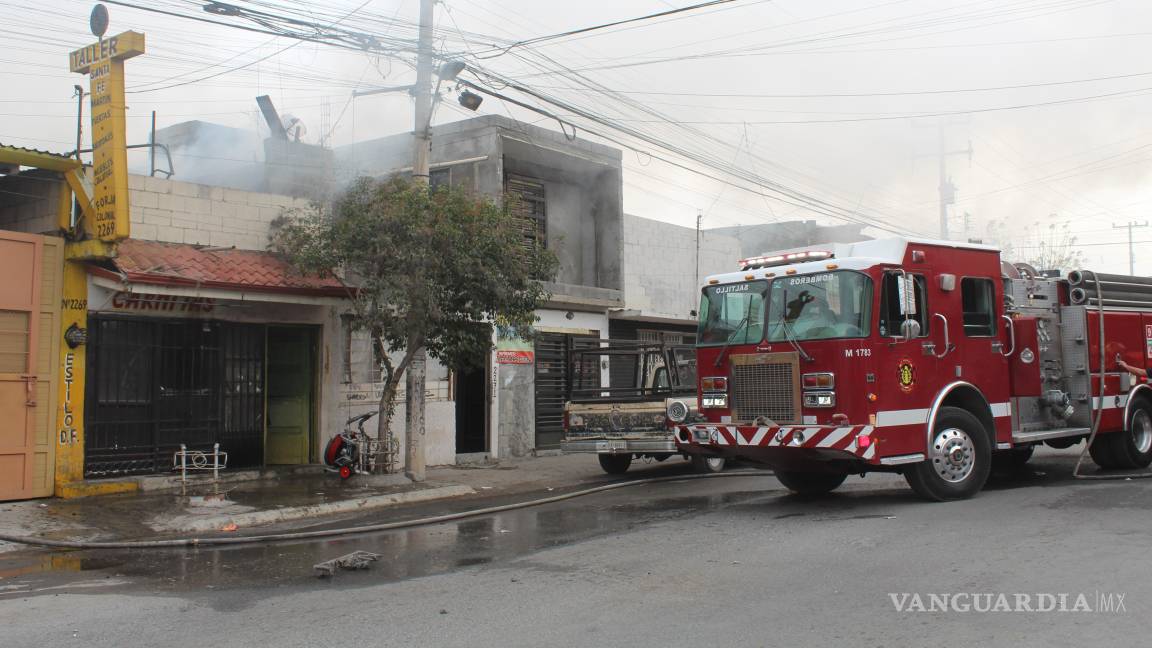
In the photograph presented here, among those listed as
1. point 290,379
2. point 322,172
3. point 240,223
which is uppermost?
point 322,172

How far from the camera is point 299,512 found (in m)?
10.6

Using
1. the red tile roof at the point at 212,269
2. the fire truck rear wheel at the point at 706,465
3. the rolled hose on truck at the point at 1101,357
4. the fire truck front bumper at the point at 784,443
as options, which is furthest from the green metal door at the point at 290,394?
the rolled hose on truck at the point at 1101,357

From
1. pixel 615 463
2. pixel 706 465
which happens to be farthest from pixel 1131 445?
pixel 615 463

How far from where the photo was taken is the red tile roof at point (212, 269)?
438 inches

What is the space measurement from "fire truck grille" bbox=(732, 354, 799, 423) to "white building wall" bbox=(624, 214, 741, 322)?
10.5 metres

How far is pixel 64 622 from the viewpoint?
228 inches

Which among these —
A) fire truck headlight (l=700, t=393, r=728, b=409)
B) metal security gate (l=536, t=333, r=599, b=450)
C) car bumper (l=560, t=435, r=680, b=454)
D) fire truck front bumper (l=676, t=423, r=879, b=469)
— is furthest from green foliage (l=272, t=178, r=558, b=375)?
metal security gate (l=536, t=333, r=599, b=450)

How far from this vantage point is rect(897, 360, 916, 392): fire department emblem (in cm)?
939

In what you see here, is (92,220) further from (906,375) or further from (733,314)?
(906,375)

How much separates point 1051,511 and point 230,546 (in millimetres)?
8025

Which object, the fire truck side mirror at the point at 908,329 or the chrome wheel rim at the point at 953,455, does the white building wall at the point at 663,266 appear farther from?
the fire truck side mirror at the point at 908,329

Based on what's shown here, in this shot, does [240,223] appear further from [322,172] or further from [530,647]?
[530,647]

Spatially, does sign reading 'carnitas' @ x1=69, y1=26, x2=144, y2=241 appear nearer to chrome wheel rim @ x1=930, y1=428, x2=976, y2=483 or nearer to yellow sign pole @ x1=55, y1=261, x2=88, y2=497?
yellow sign pole @ x1=55, y1=261, x2=88, y2=497

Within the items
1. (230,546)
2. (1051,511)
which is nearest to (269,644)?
(230,546)
